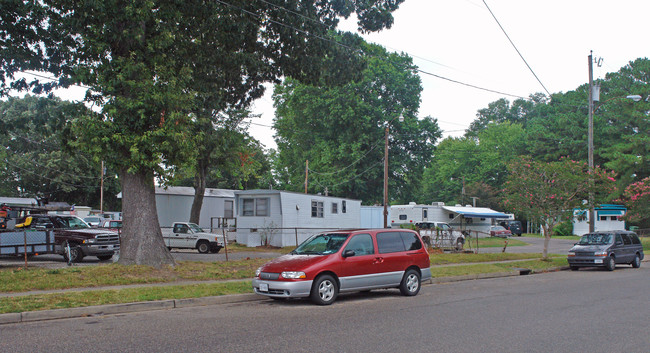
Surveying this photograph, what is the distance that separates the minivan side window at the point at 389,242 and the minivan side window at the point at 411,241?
0.50ft

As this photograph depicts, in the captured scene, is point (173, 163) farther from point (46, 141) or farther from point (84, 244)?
point (46, 141)

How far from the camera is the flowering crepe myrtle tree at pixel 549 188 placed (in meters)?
23.9

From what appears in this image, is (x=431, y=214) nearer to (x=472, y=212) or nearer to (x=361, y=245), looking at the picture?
(x=472, y=212)

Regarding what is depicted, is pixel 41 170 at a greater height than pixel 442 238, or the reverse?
pixel 41 170

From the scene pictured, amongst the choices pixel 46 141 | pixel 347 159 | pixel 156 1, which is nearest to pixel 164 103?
pixel 156 1

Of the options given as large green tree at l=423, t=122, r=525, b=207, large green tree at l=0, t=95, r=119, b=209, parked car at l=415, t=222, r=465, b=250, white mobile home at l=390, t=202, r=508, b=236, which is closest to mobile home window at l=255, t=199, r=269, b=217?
parked car at l=415, t=222, r=465, b=250

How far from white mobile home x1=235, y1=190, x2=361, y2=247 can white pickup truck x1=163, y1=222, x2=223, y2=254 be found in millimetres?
2577

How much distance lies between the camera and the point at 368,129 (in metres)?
49.4

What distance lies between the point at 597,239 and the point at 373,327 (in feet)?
57.2

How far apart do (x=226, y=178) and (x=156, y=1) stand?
163 ft

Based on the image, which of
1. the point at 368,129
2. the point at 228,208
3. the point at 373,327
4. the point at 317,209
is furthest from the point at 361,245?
the point at 368,129

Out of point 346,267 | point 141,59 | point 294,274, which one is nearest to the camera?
point 294,274

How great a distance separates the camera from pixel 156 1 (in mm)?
15398

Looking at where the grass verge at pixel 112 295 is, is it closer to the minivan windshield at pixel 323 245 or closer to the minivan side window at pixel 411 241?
the minivan windshield at pixel 323 245
